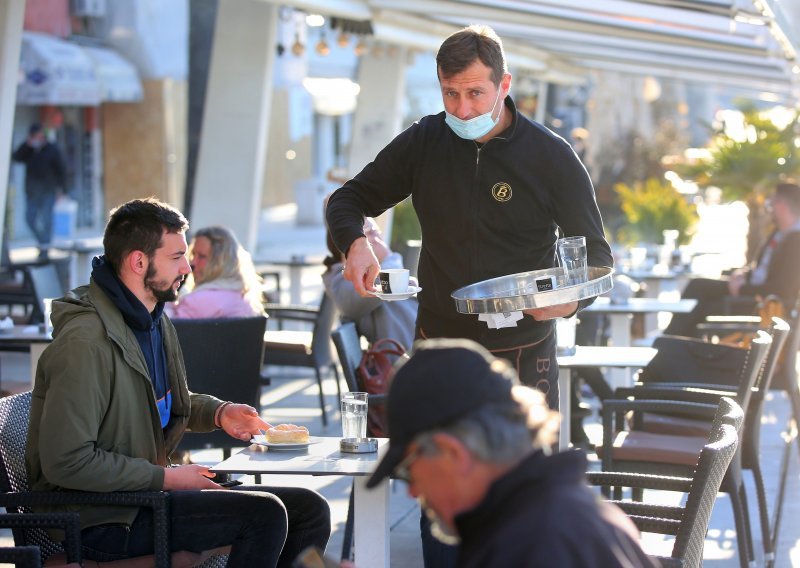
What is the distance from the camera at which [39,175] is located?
1995 cm

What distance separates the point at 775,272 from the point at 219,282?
4.24 m

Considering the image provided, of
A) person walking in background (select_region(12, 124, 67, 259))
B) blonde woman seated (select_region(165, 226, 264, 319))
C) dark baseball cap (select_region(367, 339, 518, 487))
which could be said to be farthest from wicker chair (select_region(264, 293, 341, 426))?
person walking in background (select_region(12, 124, 67, 259))

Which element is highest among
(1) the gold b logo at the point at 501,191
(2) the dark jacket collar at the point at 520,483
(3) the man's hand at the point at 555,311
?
(1) the gold b logo at the point at 501,191

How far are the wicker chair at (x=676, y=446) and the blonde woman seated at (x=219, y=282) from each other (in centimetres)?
194

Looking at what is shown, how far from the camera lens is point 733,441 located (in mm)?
3352

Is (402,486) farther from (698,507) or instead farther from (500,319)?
(698,507)

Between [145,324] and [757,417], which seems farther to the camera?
[757,417]

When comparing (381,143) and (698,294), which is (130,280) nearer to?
(698,294)

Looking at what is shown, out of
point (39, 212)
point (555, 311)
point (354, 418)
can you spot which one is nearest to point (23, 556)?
point (354, 418)

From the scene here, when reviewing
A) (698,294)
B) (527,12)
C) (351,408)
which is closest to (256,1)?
(527,12)

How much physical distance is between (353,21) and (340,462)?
10.2 m

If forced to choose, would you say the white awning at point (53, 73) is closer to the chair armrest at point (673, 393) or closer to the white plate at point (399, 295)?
the chair armrest at point (673, 393)

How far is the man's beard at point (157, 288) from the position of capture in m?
3.84

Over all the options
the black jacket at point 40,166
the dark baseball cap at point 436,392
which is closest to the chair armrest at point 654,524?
the dark baseball cap at point 436,392
